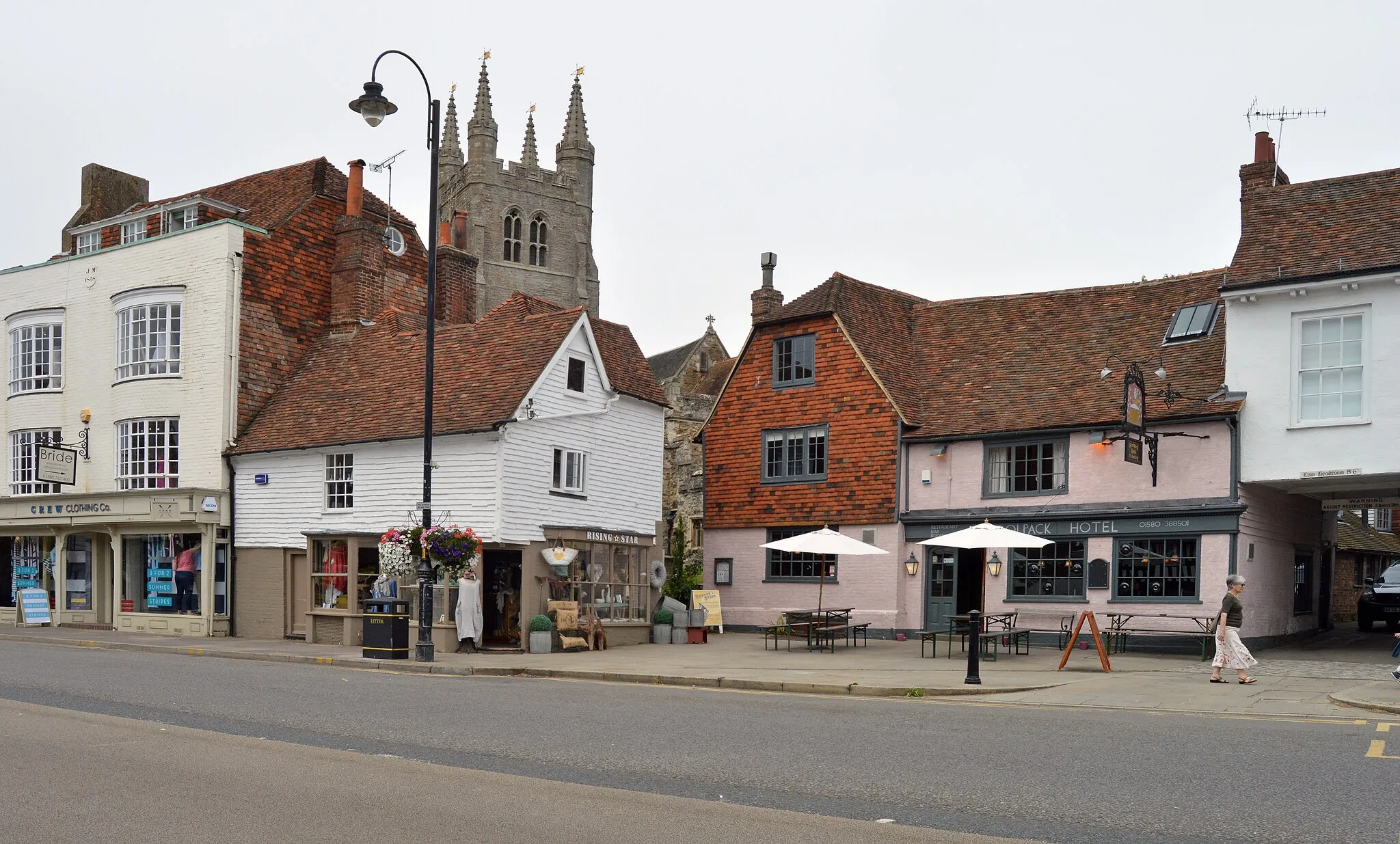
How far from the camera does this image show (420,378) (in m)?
28.3

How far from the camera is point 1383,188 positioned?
24.4 m

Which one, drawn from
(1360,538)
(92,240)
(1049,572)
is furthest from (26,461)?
(1360,538)

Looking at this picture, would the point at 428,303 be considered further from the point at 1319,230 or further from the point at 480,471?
the point at 1319,230

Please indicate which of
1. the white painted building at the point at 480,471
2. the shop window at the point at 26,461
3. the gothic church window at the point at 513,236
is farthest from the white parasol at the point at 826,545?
the gothic church window at the point at 513,236

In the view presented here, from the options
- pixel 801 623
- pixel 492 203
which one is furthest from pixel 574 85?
pixel 801 623

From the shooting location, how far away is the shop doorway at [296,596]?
28781 mm

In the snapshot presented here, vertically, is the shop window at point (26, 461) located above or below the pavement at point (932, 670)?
above

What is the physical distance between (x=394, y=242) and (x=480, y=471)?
12.4m

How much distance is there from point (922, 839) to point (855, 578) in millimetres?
21940

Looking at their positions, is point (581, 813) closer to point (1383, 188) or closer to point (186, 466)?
point (1383, 188)

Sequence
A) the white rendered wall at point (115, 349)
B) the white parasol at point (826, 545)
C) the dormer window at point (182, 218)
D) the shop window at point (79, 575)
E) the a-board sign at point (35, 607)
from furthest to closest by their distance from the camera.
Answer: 1. the dormer window at point (182, 218)
2. the shop window at point (79, 575)
3. the a-board sign at point (35, 607)
4. the white rendered wall at point (115, 349)
5. the white parasol at point (826, 545)

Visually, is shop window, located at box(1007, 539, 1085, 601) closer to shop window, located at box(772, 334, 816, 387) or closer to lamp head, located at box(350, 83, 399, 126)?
shop window, located at box(772, 334, 816, 387)

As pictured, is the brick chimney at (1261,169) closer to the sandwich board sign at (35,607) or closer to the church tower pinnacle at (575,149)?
the sandwich board sign at (35,607)

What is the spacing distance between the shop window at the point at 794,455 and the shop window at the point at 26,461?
1842 cm
